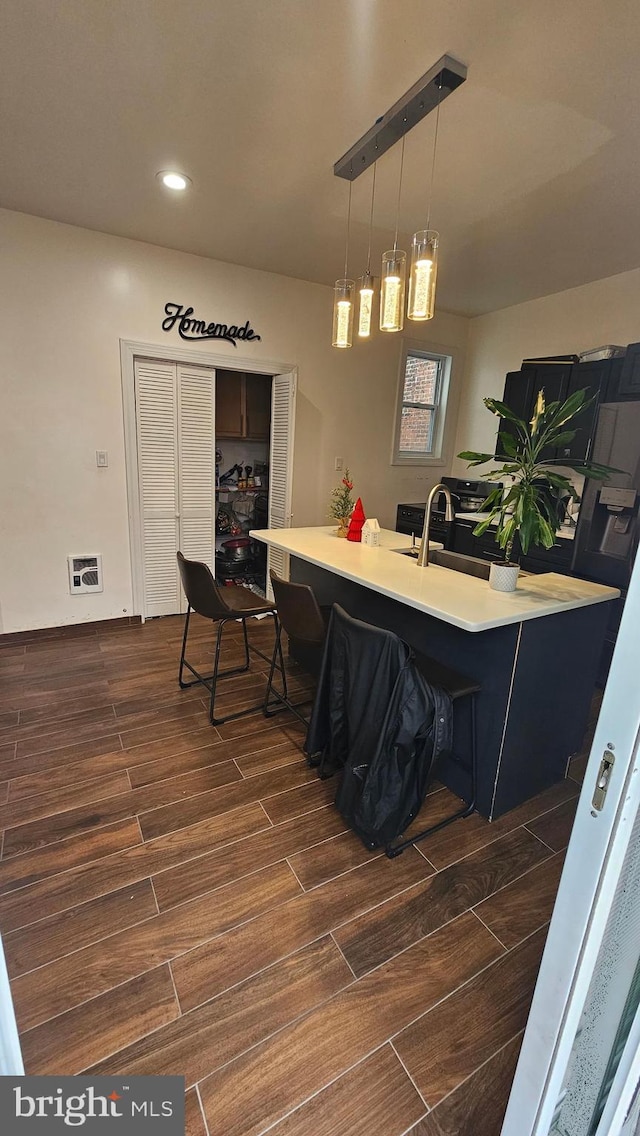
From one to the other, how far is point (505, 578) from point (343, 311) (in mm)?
1518

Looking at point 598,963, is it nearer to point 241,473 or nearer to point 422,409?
point 241,473

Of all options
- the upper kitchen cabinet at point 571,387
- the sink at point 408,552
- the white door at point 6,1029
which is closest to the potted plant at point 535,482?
the sink at point 408,552

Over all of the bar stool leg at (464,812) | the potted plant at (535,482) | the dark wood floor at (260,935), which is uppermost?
the potted plant at (535,482)

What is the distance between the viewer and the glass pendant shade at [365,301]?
7.26 feet

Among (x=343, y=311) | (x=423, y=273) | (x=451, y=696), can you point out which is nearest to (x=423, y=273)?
(x=423, y=273)

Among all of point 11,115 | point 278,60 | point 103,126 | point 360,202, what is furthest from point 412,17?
point 11,115

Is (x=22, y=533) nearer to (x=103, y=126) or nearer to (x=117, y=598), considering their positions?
(x=117, y=598)

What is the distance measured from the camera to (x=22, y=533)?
3371 mm

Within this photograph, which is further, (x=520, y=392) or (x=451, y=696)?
(x=520, y=392)

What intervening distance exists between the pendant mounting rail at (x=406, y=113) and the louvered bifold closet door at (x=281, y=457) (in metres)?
1.83

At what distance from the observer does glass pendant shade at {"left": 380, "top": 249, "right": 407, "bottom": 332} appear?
6.49 feet

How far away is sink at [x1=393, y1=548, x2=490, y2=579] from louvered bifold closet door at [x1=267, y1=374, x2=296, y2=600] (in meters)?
1.76

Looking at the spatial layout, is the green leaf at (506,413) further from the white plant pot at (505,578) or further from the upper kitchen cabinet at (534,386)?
the upper kitchen cabinet at (534,386)

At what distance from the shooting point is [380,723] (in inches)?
65.5
